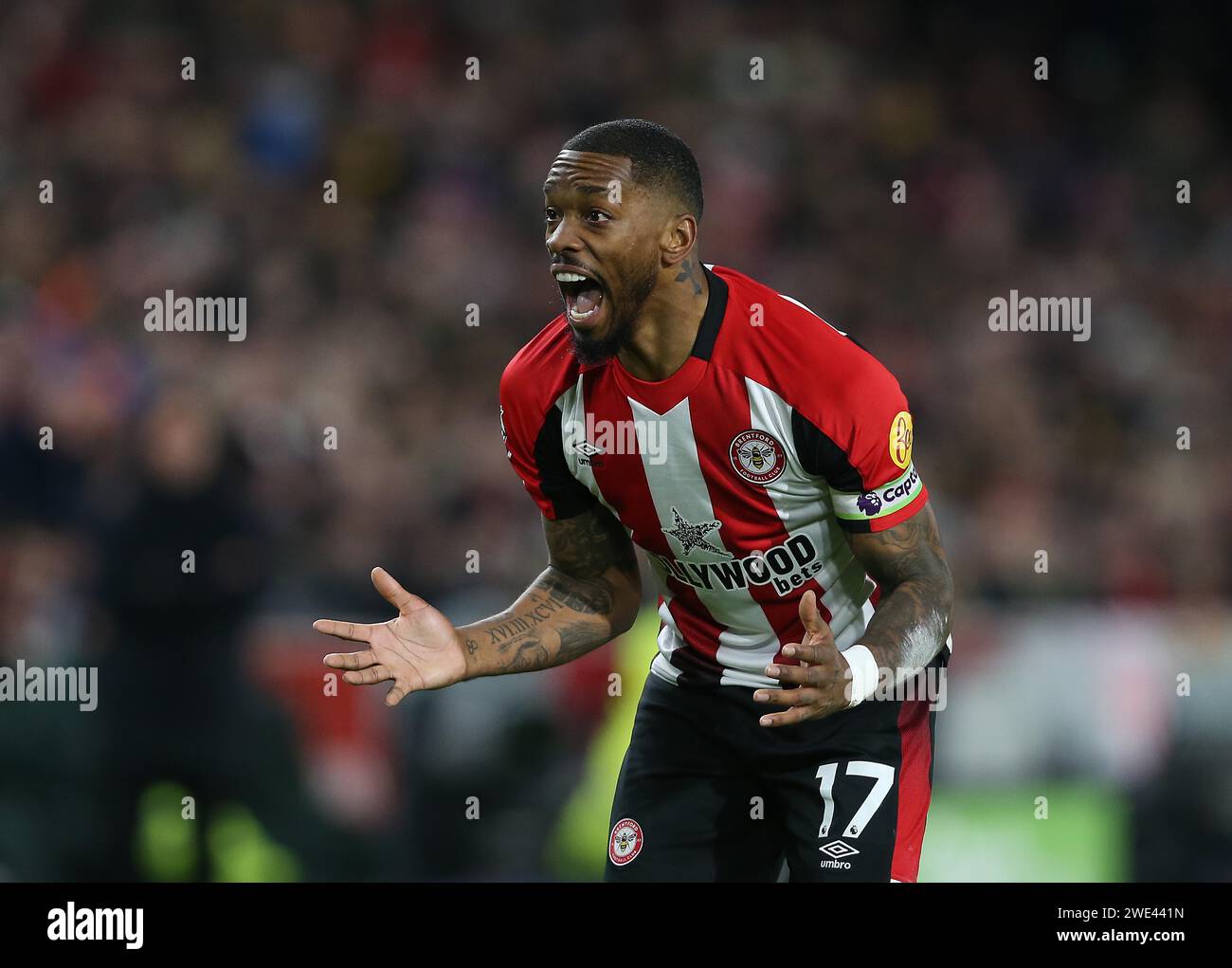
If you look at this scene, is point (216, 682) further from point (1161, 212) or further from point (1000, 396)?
point (1161, 212)

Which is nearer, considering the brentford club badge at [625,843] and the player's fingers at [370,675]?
the player's fingers at [370,675]

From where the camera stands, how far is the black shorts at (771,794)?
3.88 m

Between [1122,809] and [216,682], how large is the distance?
11.9 ft

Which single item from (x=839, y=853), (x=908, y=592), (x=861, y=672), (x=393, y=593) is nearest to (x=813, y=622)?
(x=861, y=672)

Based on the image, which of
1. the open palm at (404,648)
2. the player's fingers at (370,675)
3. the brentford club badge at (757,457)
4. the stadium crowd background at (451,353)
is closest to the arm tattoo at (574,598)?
the open palm at (404,648)

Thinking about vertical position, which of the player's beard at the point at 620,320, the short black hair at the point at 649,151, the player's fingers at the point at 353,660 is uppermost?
the short black hair at the point at 649,151

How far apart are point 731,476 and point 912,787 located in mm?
912

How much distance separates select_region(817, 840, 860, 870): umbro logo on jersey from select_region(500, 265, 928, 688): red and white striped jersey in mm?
459

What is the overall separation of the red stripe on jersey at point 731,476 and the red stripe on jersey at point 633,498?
173mm

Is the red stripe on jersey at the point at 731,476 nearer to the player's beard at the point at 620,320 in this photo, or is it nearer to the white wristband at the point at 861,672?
the player's beard at the point at 620,320

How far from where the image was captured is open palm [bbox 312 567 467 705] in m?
3.78

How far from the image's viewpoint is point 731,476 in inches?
155
